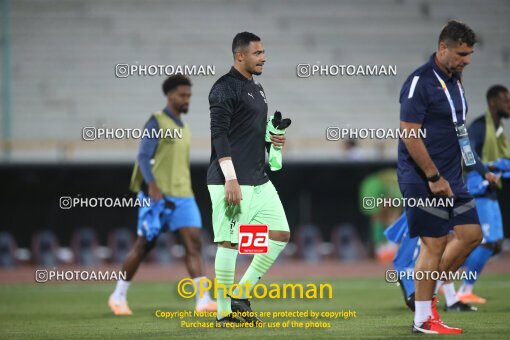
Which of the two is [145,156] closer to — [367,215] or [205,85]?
[367,215]

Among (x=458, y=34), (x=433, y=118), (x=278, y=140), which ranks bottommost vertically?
(x=278, y=140)

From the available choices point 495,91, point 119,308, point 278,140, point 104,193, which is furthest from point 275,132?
point 104,193

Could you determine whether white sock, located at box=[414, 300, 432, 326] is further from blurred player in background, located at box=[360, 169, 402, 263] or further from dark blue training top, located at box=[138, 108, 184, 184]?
blurred player in background, located at box=[360, 169, 402, 263]

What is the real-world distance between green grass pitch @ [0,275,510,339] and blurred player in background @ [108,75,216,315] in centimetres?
50

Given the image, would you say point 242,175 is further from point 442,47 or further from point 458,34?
point 458,34

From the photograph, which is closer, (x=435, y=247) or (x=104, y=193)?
(x=435, y=247)

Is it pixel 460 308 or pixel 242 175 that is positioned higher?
pixel 242 175

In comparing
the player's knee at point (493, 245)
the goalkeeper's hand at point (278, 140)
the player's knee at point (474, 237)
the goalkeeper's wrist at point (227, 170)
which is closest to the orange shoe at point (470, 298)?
the player's knee at point (493, 245)

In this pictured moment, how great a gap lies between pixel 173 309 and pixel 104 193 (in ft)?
30.7

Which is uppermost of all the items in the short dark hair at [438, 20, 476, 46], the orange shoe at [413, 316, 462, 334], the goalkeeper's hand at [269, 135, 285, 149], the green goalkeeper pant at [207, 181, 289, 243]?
the short dark hair at [438, 20, 476, 46]

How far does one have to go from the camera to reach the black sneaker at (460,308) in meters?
10.6

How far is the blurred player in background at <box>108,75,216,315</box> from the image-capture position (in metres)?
11.4

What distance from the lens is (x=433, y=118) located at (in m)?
8.15

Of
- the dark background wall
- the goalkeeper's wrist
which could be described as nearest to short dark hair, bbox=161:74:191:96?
the goalkeeper's wrist
